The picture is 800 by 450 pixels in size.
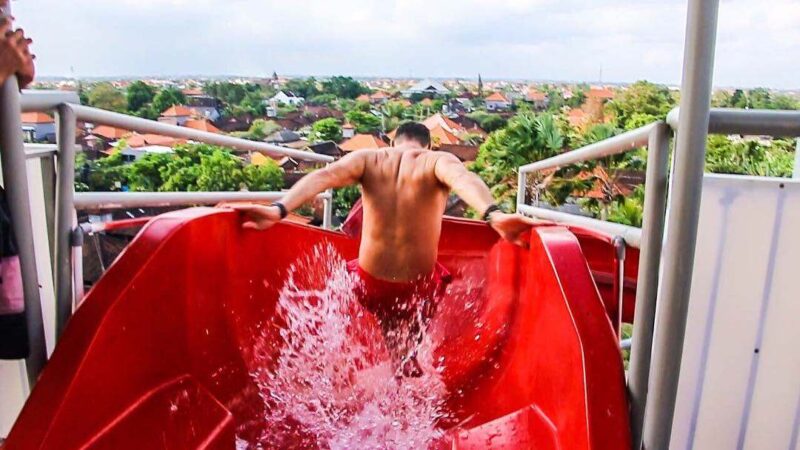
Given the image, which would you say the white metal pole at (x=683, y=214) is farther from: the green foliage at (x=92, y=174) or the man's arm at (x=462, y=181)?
the green foliage at (x=92, y=174)

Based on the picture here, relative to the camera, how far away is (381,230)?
2.48 metres

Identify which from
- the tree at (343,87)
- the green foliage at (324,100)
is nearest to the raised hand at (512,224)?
the green foliage at (324,100)

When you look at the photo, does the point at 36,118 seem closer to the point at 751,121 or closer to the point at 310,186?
the point at 310,186

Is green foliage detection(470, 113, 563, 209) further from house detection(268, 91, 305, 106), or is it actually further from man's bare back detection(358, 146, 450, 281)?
man's bare back detection(358, 146, 450, 281)

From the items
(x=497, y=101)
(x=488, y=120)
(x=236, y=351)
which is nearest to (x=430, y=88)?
(x=497, y=101)

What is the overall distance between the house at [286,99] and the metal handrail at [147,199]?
5371 millimetres

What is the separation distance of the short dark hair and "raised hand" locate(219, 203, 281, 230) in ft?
2.56

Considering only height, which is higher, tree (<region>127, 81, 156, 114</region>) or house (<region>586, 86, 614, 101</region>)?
tree (<region>127, 81, 156, 114</region>)

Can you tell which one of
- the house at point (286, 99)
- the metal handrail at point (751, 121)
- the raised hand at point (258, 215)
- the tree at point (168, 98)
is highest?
the metal handrail at point (751, 121)

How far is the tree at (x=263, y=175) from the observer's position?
6.68 metres

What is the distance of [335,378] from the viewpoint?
2.36 m

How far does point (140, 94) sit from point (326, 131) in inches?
235

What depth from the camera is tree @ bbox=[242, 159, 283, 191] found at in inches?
263

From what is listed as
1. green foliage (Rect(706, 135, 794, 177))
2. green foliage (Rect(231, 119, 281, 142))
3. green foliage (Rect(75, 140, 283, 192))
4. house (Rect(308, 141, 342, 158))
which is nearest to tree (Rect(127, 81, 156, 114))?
green foliage (Rect(75, 140, 283, 192))
